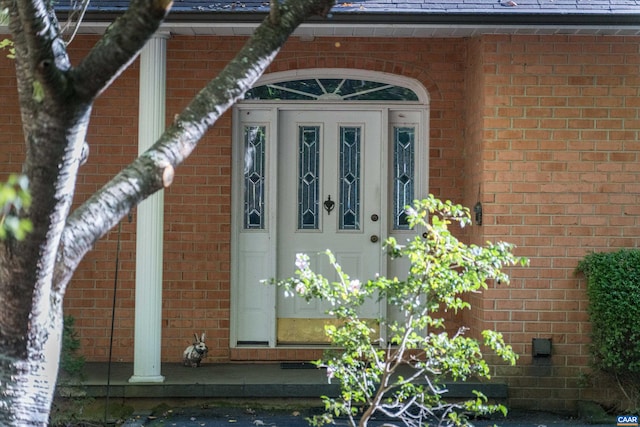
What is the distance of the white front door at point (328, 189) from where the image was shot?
9008 millimetres

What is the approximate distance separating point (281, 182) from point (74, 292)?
2214 mm

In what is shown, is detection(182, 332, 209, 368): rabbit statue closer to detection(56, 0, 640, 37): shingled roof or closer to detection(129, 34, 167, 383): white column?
detection(129, 34, 167, 383): white column

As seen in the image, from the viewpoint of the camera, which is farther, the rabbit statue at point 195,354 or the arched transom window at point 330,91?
the arched transom window at point 330,91

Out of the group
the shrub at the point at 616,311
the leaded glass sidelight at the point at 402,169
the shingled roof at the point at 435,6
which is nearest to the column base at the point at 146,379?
the leaded glass sidelight at the point at 402,169

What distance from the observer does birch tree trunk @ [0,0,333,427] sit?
328 cm

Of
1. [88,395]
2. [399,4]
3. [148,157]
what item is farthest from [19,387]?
[399,4]

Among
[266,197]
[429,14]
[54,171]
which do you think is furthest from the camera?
[266,197]

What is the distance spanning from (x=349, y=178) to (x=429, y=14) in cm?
220

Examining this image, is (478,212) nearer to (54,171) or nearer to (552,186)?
(552,186)

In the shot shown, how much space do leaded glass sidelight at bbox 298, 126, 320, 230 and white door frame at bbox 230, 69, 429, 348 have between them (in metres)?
0.25

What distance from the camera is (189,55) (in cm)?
892

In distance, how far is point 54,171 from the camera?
3.30m

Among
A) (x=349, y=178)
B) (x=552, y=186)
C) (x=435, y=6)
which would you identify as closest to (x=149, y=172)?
(x=435, y=6)

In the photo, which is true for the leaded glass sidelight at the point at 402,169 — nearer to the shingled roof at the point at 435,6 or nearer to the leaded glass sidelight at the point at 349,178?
the leaded glass sidelight at the point at 349,178
